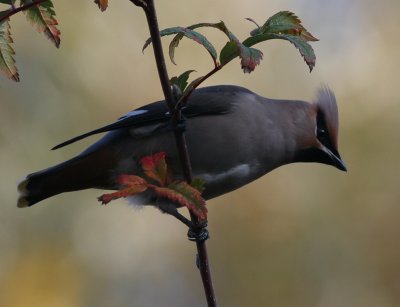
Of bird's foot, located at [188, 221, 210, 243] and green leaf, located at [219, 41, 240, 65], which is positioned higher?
green leaf, located at [219, 41, 240, 65]

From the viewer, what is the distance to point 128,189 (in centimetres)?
238

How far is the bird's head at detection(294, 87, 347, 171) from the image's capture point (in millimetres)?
4188

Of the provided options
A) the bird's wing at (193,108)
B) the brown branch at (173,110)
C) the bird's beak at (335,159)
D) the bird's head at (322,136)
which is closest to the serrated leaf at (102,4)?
the brown branch at (173,110)

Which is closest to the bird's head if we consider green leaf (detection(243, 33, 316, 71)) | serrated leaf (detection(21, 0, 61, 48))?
green leaf (detection(243, 33, 316, 71))

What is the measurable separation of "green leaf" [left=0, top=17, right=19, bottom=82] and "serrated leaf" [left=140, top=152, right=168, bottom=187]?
522mm

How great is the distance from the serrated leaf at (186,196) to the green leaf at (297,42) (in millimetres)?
443

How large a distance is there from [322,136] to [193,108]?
82cm

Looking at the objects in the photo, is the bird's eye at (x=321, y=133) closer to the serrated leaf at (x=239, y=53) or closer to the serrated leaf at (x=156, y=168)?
the serrated leaf at (x=156, y=168)

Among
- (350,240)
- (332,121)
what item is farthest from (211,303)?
(350,240)

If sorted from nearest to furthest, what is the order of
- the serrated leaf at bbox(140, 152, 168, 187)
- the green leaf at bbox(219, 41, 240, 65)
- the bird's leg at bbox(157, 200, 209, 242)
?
1. the green leaf at bbox(219, 41, 240, 65)
2. the serrated leaf at bbox(140, 152, 168, 187)
3. the bird's leg at bbox(157, 200, 209, 242)

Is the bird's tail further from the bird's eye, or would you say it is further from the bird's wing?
the bird's eye

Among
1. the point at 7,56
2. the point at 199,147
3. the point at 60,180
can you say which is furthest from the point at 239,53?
the point at 60,180

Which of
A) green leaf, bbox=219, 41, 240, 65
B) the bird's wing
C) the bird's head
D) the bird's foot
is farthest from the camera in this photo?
the bird's head

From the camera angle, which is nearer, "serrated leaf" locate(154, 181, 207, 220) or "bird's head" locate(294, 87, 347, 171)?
"serrated leaf" locate(154, 181, 207, 220)
